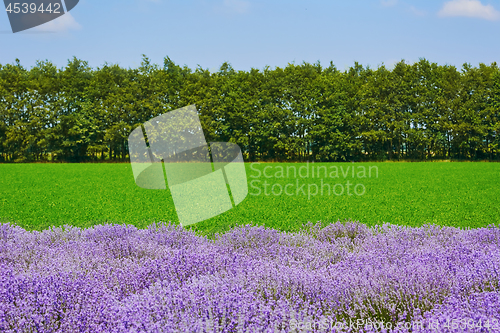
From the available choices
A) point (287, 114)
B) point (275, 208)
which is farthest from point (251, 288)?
point (287, 114)

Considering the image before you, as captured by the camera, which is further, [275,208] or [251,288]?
[275,208]

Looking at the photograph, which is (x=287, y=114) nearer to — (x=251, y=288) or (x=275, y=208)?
(x=275, y=208)

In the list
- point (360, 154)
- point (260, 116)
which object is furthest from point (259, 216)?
point (360, 154)

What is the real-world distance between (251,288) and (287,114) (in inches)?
1867

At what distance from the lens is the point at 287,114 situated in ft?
163

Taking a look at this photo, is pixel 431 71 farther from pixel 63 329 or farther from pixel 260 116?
pixel 63 329

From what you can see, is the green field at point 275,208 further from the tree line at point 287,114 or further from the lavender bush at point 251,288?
the tree line at point 287,114

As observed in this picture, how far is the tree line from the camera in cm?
4828

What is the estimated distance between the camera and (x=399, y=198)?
477 inches

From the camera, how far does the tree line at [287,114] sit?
48281mm

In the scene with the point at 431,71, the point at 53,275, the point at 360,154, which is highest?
the point at 53,275

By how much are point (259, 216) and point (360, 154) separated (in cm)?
4378

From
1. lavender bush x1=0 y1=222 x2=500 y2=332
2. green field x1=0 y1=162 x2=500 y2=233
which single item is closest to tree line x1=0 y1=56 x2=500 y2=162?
green field x1=0 y1=162 x2=500 y2=233

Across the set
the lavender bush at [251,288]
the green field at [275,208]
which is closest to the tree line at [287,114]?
the green field at [275,208]
